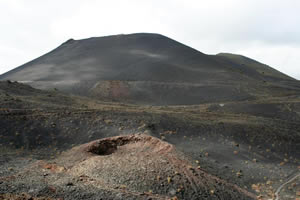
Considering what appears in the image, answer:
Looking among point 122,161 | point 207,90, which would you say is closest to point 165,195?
point 122,161

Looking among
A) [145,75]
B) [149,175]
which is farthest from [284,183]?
[145,75]

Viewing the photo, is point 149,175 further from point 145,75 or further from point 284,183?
point 145,75

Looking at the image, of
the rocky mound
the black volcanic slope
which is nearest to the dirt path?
the rocky mound

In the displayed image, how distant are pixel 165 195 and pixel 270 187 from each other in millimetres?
3820

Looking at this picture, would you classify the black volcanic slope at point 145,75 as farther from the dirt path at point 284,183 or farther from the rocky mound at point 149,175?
the rocky mound at point 149,175

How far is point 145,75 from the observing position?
3409 cm

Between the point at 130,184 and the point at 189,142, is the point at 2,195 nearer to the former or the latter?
the point at 130,184

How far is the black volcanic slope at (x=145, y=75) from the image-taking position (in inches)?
1062

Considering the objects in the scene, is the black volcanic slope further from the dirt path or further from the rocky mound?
the rocky mound

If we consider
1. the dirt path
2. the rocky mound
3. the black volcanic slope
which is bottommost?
the dirt path

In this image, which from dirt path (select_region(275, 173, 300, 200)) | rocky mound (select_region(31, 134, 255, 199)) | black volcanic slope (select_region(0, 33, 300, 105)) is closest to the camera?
rocky mound (select_region(31, 134, 255, 199))

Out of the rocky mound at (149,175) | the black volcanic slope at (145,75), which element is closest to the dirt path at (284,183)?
the rocky mound at (149,175)

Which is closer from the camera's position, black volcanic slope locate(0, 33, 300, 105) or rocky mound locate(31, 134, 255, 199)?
rocky mound locate(31, 134, 255, 199)

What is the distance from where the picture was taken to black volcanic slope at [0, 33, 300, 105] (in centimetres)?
2698
